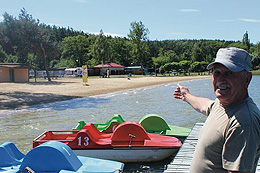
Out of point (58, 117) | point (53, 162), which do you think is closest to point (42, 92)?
point (58, 117)

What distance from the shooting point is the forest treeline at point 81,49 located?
42.3 meters

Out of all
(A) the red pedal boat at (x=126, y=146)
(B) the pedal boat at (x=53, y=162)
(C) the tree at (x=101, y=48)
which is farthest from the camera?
(C) the tree at (x=101, y=48)

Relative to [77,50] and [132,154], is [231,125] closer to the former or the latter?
[132,154]

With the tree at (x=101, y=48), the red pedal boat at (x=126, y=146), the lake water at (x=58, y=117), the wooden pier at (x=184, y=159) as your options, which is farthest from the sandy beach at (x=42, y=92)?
the tree at (x=101, y=48)

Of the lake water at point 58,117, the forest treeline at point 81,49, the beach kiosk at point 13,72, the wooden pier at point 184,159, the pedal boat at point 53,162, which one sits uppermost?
the forest treeline at point 81,49

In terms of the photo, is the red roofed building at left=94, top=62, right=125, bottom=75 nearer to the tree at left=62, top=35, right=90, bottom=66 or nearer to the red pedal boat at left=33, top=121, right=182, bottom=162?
the tree at left=62, top=35, right=90, bottom=66

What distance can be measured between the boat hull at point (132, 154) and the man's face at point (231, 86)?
18.1 feet

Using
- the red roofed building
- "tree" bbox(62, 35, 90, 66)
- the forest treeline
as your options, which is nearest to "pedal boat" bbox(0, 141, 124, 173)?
the forest treeline

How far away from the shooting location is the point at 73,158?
511cm

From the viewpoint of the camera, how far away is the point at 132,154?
24.5 feet

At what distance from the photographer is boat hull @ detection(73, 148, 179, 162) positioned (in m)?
7.42

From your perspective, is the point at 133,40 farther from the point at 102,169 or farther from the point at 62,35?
the point at 102,169

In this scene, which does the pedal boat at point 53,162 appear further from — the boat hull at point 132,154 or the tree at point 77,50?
the tree at point 77,50

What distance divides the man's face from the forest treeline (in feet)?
138
